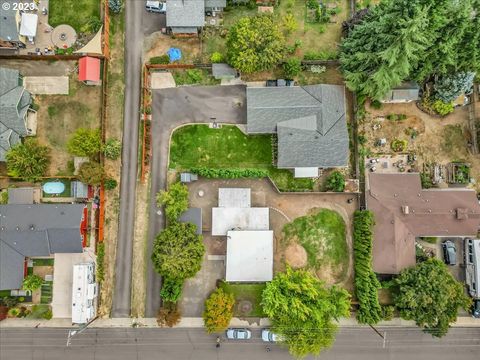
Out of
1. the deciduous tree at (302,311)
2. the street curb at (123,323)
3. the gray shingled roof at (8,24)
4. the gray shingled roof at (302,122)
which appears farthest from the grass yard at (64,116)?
the deciduous tree at (302,311)

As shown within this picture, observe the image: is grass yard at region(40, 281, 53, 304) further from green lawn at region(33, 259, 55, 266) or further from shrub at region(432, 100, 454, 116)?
shrub at region(432, 100, 454, 116)

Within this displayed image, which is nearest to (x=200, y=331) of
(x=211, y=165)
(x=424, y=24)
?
(x=211, y=165)

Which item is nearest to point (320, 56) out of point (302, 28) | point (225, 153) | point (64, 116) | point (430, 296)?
point (302, 28)

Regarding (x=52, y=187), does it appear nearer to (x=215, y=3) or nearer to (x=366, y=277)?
(x=215, y=3)

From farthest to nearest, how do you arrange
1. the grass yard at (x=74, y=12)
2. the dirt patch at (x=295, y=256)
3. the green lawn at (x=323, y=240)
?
the grass yard at (x=74, y=12)
the green lawn at (x=323, y=240)
the dirt patch at (x=295, y=256)

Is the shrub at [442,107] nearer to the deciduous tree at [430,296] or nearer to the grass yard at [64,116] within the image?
the deciduous tree at [430,296]

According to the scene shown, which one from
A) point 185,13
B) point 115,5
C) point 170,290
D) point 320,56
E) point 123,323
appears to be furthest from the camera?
point 320,56
